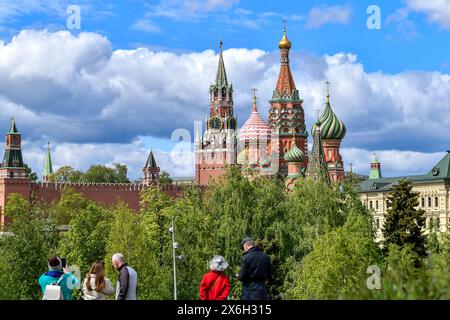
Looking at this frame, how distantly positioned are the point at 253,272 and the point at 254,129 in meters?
110

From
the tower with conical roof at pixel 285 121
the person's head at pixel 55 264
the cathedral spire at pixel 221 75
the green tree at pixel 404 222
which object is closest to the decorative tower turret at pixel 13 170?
the tower with conical roof at pixel 285 121

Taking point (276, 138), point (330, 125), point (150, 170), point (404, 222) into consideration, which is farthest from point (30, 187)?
point (404, 222)

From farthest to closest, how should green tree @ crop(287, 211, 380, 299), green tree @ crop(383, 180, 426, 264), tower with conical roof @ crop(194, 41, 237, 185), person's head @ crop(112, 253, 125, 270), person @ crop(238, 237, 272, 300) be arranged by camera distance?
tower with conical roof @ crop(194, 41, 237, 185) < green tree @ crop(383, 180, 426, 264) < green tree @ crop(287, 211, 380, 299) < person @ crop(238, 237, 272, 300) < person's head @ crop(112, 253, 125, 270)

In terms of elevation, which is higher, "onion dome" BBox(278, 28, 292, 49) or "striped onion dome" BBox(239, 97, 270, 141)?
"onion dome" BBox(278, 28, 292, 49)

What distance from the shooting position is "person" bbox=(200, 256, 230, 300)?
14.9 metres

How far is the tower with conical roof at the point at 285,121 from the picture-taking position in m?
113

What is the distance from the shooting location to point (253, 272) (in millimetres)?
14680

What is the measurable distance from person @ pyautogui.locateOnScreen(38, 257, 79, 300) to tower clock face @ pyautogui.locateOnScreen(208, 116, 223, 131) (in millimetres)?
129894

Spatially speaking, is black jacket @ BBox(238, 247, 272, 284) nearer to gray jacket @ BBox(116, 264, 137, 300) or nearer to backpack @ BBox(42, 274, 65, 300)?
gray jacket @ BBox(116, 264, 137, 300)

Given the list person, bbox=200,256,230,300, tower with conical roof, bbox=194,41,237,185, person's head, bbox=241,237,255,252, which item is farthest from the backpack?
tower with conical roof, bbox=194,41,237,185

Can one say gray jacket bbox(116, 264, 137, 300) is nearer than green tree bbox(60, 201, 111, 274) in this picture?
Yes

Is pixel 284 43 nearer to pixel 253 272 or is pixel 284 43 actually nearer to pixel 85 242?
pixel 85 242

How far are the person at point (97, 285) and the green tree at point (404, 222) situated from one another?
30.7 metres
